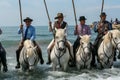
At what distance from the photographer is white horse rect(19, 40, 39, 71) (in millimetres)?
12648

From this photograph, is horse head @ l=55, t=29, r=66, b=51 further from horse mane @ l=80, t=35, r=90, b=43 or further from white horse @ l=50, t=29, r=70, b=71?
horse mane @ l=80, t=35, r=90, b=43

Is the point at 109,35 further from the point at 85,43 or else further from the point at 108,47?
the point at 85,43

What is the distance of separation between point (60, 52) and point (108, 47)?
1.96 metres

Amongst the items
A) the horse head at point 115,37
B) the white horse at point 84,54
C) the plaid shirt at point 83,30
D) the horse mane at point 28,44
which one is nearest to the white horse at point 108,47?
the horse head at point 115,37

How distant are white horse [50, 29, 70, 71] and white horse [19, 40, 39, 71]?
26.6 inches

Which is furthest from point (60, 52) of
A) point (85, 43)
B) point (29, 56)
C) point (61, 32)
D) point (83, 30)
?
point (83, 30)

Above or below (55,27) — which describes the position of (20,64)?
below

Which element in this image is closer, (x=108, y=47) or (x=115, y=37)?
(x=115, y=37)

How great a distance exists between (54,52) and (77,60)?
1.19 meters

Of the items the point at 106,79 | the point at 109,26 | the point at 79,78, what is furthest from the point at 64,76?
the point at 109,26

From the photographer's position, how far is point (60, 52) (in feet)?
42.3

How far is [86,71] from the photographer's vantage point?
13648 millimetres

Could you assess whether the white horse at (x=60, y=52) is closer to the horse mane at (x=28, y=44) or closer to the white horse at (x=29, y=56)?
the white horse at (x=29, y=56)

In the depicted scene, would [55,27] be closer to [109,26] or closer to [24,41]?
[24,41]
